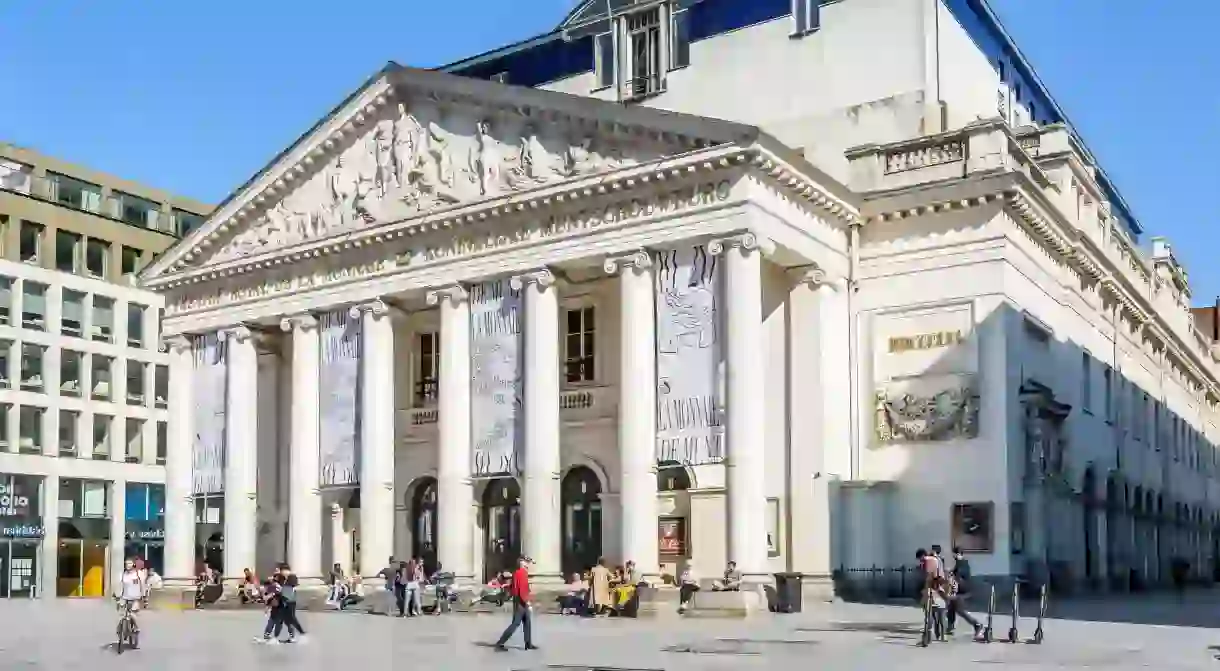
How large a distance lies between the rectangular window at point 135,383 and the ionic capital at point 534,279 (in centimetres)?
3202

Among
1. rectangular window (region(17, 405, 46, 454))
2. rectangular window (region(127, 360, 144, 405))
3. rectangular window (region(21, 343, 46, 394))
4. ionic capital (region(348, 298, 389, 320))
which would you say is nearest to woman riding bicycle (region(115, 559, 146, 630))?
ionic capital (region(348, 298, 389, 320))

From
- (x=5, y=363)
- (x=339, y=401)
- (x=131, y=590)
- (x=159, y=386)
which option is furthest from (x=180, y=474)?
(x=159, y=386)

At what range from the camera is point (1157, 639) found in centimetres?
2173

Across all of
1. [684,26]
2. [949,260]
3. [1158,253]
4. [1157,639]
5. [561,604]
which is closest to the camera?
[1157,639]

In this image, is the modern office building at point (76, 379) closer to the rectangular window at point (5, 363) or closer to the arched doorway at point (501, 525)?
the rectangular window at point (5, 363)

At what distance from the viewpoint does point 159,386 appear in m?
63.0

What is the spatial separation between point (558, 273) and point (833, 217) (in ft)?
21.0

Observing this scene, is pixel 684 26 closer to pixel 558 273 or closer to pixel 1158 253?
pixel 558 273

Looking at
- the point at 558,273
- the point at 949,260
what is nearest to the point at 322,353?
the point at 558,273

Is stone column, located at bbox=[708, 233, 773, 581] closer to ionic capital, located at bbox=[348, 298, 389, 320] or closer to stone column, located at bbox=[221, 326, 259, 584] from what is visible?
ionic capital, located at bbox=[348, 298, 389, 320]

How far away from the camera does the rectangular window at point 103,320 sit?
2355 inches

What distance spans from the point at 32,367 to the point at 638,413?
33865mm

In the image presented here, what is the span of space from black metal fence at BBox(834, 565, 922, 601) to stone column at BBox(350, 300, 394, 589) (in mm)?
11153

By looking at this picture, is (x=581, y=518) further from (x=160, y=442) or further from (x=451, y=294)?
(x=160, y=442)
